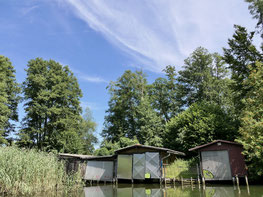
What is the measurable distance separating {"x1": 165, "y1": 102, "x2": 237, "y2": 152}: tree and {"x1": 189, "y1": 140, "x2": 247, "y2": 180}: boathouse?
4.74 m

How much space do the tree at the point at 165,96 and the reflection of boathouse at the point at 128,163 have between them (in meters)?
12.9

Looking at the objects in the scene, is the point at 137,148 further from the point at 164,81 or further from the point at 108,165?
the point at 164,81

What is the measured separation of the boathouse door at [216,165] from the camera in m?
16.2

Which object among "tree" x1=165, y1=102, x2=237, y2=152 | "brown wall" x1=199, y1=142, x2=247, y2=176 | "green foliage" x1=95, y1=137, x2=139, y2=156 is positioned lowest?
"brown wall" x1=199, y1=142, x2=247, y2=176

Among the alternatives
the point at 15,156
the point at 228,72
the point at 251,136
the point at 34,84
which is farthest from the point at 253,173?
the point at 34,84

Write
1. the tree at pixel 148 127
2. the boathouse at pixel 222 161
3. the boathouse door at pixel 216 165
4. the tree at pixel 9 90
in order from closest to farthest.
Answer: the boathouse at pixel 222 161, the boathouse door at pixel 216 165, the tree at pixel 9 90, the tree at pixel 148 127

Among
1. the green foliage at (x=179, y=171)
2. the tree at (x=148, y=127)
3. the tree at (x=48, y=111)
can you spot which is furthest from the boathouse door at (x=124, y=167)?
the tree at (x=48, y=111)

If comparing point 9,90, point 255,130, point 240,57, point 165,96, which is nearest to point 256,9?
point 240,57

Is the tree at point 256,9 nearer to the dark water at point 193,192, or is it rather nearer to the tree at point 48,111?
the dark water at point 193,192

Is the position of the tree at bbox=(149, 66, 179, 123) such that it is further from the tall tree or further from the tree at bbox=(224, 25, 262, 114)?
the tree at bbox=(224, 25, 262, 114)

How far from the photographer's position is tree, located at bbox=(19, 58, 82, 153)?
25.7 meters

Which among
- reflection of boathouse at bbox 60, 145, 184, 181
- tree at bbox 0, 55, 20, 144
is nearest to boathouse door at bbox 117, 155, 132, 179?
reflection of boathouse at bbox 60, 145, 184, 181

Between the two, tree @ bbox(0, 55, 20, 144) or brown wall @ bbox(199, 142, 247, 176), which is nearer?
brown wall @ bbox(199, 142, 247, 176)

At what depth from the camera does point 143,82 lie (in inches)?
1423
